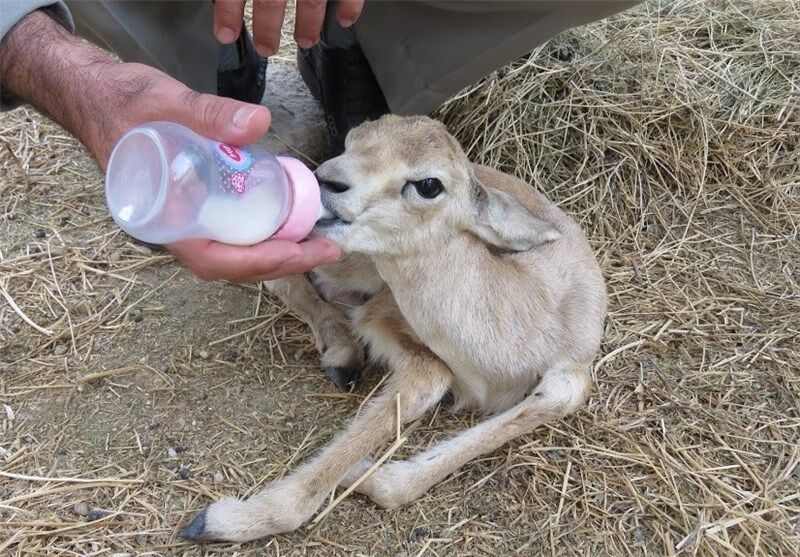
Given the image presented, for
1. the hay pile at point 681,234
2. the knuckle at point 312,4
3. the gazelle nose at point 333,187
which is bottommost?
the hay pile at point 681,234

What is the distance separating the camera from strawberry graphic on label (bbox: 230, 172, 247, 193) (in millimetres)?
1985

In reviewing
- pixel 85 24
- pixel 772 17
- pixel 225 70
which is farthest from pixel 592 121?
pixel 85 24

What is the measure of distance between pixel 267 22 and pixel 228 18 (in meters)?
0.14

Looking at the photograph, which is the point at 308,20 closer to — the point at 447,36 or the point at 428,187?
the point at 428,187

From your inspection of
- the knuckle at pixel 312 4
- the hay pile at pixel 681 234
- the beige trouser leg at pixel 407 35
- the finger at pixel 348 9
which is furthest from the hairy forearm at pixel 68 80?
the hay pile at pixel 681 234

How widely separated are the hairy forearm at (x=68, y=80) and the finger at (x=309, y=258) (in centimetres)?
63

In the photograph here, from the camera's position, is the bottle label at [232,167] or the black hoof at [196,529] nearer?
the bottle label at [232,167]

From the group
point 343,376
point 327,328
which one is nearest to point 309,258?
point 343,376

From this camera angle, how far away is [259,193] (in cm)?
208

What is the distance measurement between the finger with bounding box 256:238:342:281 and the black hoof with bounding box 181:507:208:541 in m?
0.84

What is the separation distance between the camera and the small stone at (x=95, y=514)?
2.53m

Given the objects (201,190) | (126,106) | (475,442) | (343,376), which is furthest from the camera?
(343,376)

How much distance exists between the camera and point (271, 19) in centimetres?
249

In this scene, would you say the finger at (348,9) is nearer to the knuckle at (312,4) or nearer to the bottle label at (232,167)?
the knuckle at (312,4)
